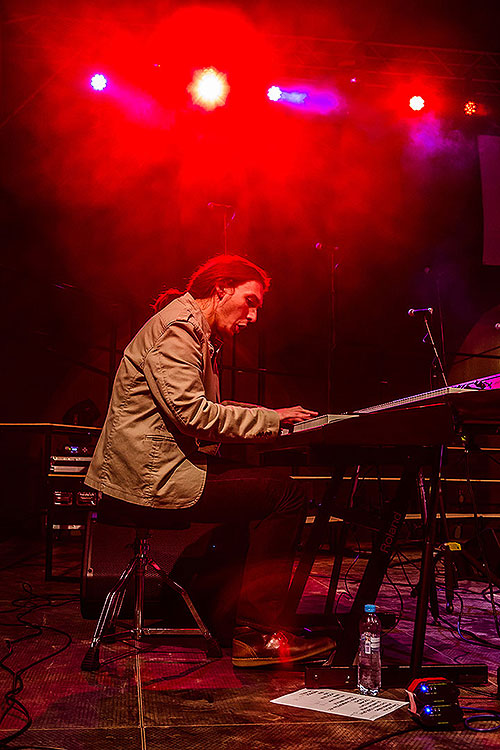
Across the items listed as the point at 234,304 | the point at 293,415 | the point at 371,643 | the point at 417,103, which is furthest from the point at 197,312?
the point at 417,103

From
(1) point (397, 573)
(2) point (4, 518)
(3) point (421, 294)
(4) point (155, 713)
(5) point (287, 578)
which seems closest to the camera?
(4) point (155, 713)

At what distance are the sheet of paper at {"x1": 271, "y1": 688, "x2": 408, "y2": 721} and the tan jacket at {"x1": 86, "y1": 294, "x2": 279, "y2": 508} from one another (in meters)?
0.71

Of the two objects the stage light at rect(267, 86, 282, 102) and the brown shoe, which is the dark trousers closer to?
the brown shoe

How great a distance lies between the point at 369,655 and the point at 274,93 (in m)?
6.08

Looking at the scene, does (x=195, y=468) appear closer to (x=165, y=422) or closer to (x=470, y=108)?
(x=165, y=422)

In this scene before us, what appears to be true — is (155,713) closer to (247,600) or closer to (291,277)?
(247,600)

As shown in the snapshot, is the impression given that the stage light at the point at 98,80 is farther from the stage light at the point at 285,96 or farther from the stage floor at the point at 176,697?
the stage floor at the point at 176,697

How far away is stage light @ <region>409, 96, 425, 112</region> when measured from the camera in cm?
692

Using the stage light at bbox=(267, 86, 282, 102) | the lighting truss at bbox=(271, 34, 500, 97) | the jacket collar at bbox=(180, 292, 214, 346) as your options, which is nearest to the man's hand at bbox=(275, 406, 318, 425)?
the jacket collar at bbox=(180, 292, 214, 346)

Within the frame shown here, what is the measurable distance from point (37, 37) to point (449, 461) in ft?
20.3

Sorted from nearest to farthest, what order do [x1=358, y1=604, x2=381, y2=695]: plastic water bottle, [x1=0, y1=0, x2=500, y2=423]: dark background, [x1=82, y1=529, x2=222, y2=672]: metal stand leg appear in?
1. [x1=358, y1=604, x2=381, y2=695]: plastic water bottle
2. [x1=82, y1=529, x2=222, y2=672]: metal stand leg
3. [x1=0, y1=0, x2=500, y2=423]: dark background

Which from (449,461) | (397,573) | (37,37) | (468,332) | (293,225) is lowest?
(397,573)

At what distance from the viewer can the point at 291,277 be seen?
8.10 meters

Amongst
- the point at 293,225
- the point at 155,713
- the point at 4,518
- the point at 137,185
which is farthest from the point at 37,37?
the point at 155,713
